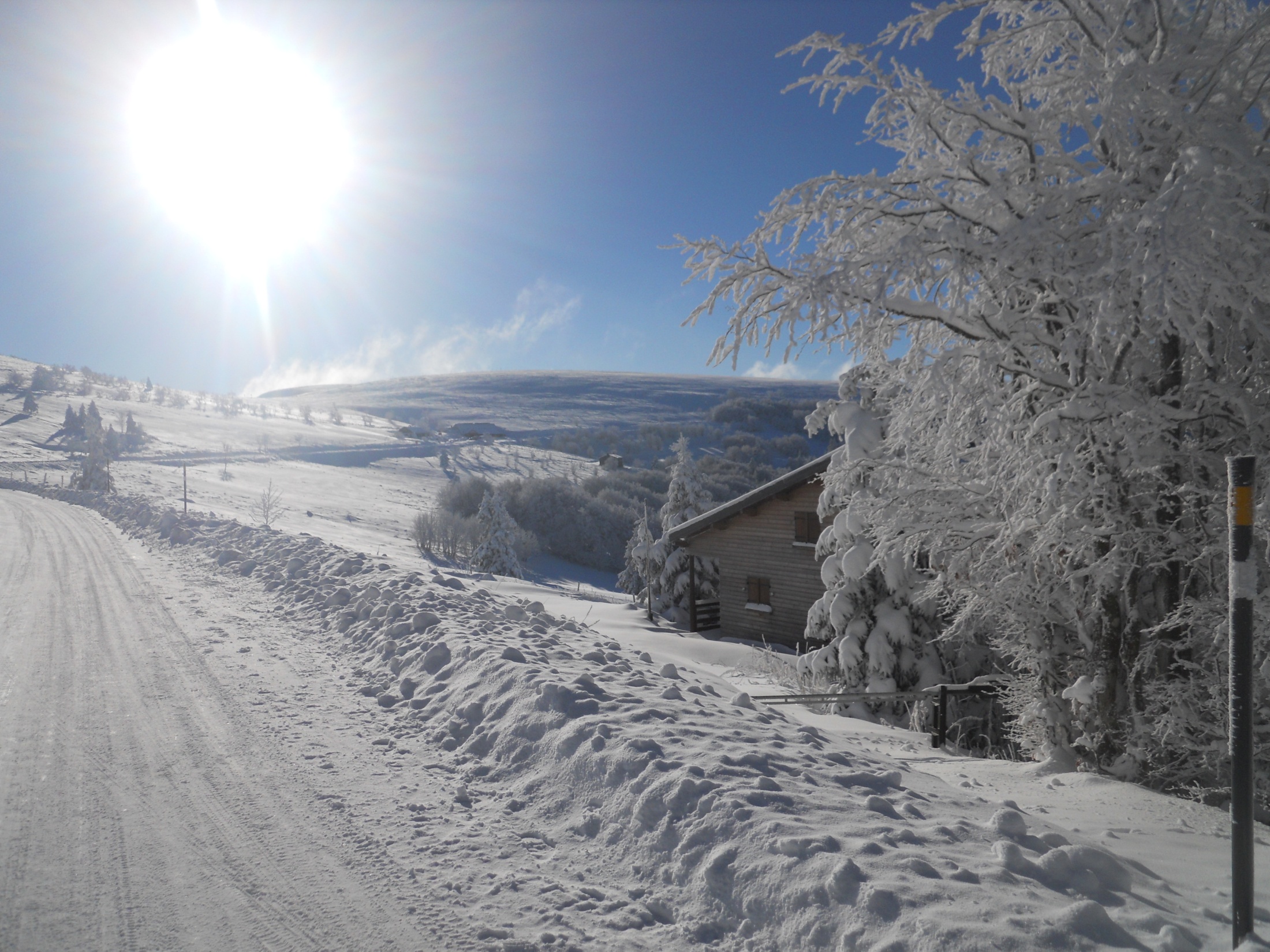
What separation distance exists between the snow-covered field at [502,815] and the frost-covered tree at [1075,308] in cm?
178

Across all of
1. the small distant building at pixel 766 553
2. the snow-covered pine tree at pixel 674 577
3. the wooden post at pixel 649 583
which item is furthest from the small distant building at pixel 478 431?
the small distant building at pixel 766 553

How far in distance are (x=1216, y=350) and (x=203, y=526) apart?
21.2 m

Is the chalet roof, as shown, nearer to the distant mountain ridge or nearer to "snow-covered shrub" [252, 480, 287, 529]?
"snow-covered shrub" [252, 480, 287, 529]

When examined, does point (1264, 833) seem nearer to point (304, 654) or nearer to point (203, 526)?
point (304, 654)

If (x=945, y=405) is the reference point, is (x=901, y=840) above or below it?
below

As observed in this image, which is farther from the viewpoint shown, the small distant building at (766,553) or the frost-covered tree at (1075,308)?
the small distant building at (766,553)

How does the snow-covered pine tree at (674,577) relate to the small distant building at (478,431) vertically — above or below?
below

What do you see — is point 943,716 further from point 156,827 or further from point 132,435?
point 132,435

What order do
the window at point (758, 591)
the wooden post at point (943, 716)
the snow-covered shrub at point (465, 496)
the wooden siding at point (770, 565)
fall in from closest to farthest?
1. the wooden post at point (943, 716)
2. the wooden siding at point (770, 565)
3. the window at point (758, 591)
4. the snow-covered shrub at point (465, 496)

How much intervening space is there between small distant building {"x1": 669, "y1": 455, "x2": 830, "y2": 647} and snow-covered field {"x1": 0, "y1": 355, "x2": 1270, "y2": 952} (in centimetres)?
1436

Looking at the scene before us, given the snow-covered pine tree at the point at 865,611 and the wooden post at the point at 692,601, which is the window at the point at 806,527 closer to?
the wooden post at the point at 692,601

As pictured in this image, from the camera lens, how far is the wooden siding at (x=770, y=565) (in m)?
23.1

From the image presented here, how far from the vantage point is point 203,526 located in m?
18.8

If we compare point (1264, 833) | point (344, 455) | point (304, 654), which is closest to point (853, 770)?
point (1264, 833)
